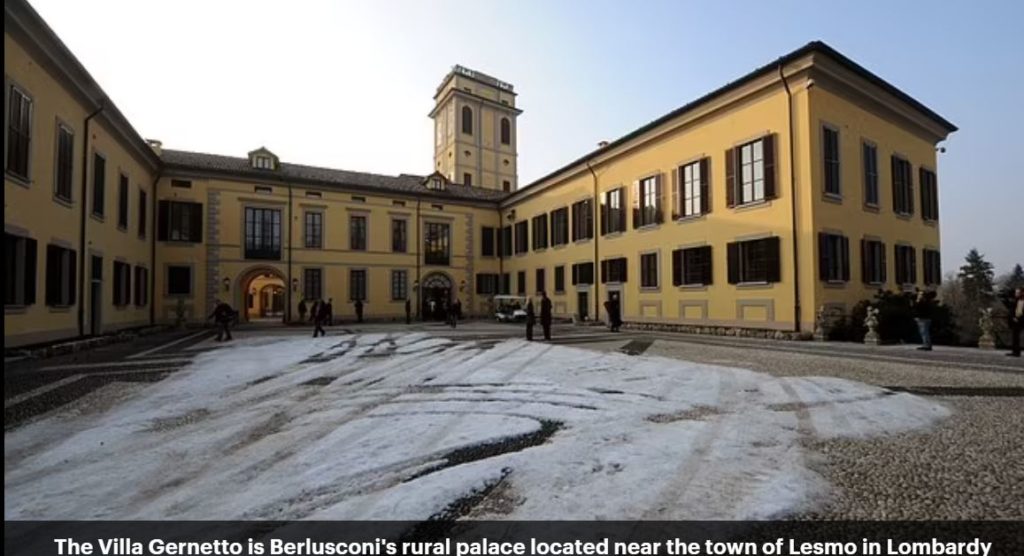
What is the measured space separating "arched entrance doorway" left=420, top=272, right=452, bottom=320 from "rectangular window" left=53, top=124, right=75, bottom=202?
2023cm

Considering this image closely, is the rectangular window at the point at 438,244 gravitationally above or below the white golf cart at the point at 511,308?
above

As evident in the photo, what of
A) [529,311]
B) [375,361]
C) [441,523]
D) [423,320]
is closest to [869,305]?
[529,311]

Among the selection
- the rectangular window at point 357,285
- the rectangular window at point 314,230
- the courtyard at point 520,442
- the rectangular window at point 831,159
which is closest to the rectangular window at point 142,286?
the rectangular window at point 314,230

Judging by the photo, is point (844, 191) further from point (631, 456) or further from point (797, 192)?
point (631, 456)

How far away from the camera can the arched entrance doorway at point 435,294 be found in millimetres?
34188

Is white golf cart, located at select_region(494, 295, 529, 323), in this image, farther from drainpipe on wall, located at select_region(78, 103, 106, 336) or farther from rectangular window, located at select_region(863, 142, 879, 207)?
drainpipe on wall, located at select_region(78, 103, 106, 336)

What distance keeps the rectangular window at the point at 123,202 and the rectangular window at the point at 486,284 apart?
20.2 meters

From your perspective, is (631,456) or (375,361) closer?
(631,456)

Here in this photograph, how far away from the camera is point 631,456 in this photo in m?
4.93

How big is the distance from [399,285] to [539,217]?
32.9 ft

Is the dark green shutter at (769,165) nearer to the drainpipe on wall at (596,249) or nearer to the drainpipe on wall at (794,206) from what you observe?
the drainpipe on wall at (794,206)

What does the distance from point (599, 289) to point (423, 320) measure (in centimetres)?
1264

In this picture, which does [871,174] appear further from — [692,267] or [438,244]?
[438,244]

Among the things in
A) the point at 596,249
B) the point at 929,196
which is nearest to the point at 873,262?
the point at 929,196
